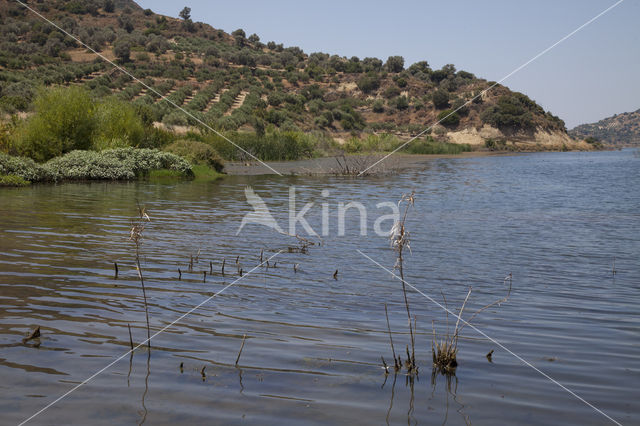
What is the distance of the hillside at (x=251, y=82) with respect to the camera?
218 ft

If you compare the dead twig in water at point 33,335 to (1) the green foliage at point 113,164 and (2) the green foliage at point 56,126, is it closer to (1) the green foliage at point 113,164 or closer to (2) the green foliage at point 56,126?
(1) the green foliage at point 113,164

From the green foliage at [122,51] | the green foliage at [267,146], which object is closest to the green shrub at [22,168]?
the green foliage at [267,146]

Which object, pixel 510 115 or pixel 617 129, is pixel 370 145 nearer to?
pixel 510 115

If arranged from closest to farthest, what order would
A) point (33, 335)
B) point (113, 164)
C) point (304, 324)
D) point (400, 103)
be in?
1. point (33, 335)
2. point (304, 324)
3. point (113, 164)
4. point (400, 103)

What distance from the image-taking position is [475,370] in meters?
5.39

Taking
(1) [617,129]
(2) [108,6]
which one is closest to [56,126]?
(2) [108,6]

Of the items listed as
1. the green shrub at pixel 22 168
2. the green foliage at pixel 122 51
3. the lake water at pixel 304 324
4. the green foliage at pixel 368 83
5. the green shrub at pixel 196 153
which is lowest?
the lake water at pixel 304 324

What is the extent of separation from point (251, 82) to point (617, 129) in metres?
121

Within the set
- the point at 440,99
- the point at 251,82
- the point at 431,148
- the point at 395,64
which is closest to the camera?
the point at 431,148

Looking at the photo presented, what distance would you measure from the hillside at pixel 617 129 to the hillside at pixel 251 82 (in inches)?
2276

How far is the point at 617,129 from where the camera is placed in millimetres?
162500

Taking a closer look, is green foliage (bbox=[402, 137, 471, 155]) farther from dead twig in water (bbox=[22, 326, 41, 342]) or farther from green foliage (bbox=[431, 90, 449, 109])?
dead twig in water (bbox=[22, 326, 41, 342])

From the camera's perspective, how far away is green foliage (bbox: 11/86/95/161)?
26016 mm

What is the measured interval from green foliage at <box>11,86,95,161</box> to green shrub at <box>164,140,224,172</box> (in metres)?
5.13
